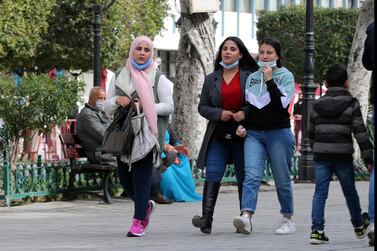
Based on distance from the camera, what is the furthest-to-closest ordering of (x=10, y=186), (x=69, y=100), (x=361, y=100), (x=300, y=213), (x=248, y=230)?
(x=361, y=100) < (x=69, y=100) < (x=10, y=186) < (x=300, y=213) < (x=248, y=230)

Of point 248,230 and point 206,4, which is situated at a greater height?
point 206,4

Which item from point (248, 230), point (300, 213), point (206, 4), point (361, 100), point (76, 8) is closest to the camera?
point (248, 230)

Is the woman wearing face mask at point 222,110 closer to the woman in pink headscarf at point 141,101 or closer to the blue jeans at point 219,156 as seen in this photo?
the blue jeans at point 219,156

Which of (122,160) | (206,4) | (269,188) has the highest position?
(206,4)

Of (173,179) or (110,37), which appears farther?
(110,37)

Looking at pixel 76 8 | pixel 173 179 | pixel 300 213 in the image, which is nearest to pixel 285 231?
pixel 300 213

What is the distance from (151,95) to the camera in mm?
12664

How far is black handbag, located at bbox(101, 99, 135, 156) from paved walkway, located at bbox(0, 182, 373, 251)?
2.61ft

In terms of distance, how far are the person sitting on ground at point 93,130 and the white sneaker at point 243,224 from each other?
17.1 ft

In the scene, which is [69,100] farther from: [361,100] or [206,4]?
[361,100]

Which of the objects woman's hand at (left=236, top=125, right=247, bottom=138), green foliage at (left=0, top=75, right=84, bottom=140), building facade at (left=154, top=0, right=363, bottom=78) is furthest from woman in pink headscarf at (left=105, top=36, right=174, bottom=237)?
building facade at (left=154, top=0, right=363, bottom=78)

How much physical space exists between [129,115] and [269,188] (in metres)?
8.43

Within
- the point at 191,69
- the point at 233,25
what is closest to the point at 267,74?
the point at 191,69

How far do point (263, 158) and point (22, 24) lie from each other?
26.6 meters
